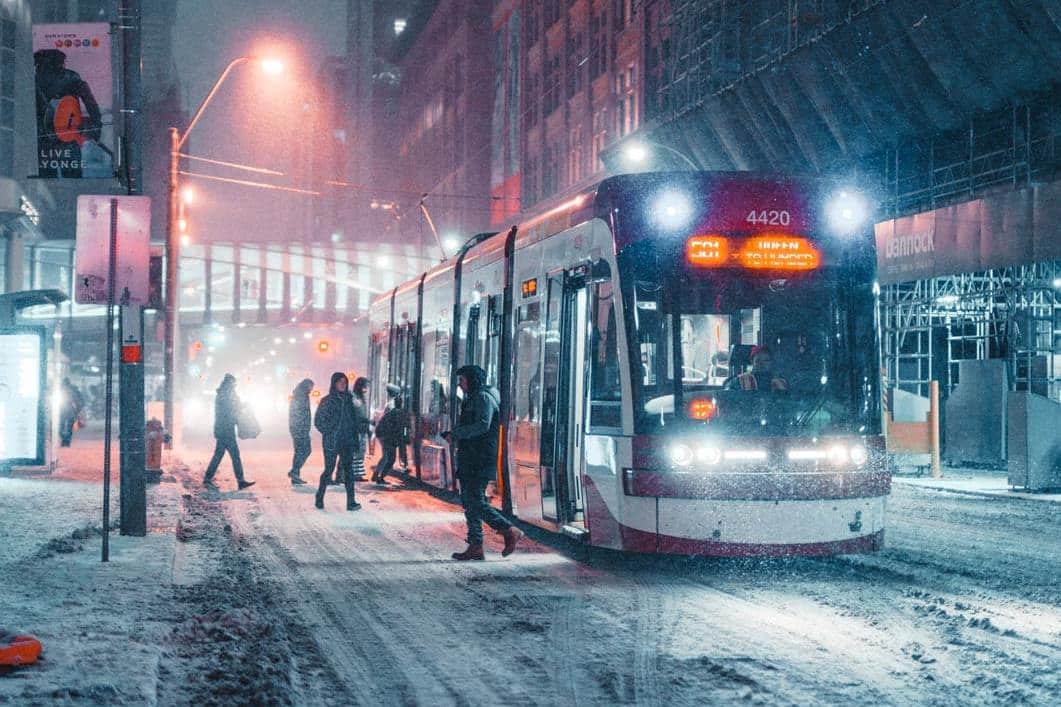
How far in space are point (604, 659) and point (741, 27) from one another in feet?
112

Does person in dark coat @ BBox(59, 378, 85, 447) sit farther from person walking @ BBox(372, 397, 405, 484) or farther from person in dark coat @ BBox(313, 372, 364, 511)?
person in dark coat @ BBox(313, 372, 364, 511)

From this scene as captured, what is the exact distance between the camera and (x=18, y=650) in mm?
7414

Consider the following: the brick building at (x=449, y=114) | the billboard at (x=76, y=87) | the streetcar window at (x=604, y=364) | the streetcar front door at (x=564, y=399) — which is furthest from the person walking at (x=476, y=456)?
the brick building at (x=449, y=114)

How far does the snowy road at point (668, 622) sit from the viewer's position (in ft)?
24.1

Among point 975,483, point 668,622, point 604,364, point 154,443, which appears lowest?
point 975,483

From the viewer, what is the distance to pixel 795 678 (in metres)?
7.53

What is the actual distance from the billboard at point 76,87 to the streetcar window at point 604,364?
5518mm

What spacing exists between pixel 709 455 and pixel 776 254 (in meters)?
1.83

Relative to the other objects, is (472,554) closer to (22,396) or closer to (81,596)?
(81,596)

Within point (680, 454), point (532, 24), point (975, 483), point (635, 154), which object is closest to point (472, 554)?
point (680, 454)

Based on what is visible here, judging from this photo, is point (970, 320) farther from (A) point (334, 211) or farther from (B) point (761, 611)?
(A) point (334, 211)

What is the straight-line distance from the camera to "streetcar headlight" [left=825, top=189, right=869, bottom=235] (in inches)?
475

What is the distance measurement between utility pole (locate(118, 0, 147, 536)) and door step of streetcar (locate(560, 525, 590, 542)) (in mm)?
4487

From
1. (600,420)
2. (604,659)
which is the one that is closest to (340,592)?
Answer: (600,420)
